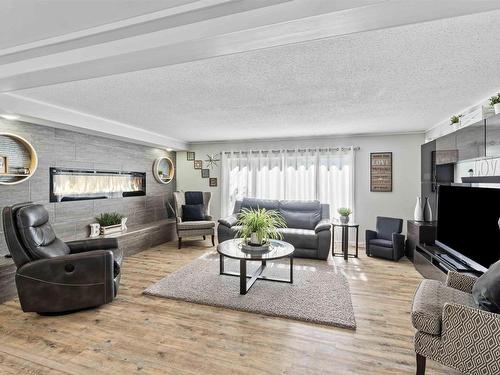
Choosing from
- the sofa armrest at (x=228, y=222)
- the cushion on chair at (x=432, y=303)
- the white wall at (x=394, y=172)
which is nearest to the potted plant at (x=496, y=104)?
the cushion on chair at (x=432, y=303)

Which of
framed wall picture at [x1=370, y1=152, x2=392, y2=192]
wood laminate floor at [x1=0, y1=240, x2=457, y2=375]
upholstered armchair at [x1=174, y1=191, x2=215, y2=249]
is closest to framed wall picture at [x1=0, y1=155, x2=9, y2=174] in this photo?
wood laminate floor at [x1=0, y1=240, x2=457, y2=375]

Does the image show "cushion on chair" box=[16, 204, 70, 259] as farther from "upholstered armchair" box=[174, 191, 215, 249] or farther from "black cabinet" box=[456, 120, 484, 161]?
"black cabinet" box=[456, 120, 484, 161]

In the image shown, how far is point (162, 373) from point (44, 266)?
5.25 feet

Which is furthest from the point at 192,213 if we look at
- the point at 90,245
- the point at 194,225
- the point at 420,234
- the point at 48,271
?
the point at 420,234

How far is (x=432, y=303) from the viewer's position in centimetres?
176

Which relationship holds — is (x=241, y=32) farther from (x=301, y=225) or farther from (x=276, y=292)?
(x=301, y=225)

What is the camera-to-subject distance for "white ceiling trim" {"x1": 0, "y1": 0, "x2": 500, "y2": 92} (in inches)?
44.1

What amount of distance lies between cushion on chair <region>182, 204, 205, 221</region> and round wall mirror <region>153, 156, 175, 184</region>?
3.44ft

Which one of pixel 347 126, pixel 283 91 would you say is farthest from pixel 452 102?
pixel 283 91

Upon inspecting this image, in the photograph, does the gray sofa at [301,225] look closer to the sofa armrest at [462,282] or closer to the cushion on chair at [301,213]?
the cushion on chair at [301,213]

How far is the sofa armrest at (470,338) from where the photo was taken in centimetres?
143

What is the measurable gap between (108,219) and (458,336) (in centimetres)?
465

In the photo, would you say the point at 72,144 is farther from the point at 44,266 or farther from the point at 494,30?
the point at 494,30

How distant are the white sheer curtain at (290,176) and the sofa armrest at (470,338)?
142 inches
